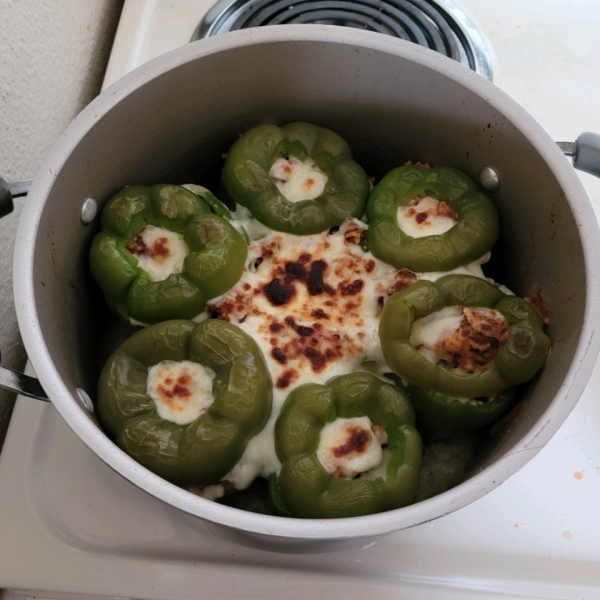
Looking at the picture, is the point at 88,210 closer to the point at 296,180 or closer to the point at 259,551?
the point at 296,180

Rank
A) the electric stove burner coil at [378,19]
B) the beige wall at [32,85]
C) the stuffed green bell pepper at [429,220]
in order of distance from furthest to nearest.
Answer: the electric stove burner coil at [378,19] → the beige wall at [32,85] → the stuffed green bell pepper at [429,220]

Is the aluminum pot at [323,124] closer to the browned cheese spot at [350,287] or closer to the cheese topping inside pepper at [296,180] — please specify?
the cheese topping inside pepper at [296,180]

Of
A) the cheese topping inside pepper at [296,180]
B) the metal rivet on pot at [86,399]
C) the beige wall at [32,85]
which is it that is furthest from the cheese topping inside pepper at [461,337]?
the beige wall at [32,85]

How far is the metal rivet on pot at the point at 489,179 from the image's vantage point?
934 mm

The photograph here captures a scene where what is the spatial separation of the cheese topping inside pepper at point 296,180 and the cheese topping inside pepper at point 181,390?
1.03ft

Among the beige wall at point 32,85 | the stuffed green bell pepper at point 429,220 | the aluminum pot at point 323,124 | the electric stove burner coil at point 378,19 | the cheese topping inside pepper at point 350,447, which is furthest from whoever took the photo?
the electric stove burner coil at point 378,19

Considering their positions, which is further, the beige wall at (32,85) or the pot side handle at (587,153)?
the beige wall at (32,85)

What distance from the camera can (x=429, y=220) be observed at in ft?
3.03

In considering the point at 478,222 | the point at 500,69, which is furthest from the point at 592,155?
the point at 500,69

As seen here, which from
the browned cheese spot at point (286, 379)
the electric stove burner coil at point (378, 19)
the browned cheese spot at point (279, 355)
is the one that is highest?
the electric stove burner coil at point (378, 19)

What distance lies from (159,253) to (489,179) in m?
0.51

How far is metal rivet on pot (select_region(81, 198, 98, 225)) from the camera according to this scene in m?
0.89

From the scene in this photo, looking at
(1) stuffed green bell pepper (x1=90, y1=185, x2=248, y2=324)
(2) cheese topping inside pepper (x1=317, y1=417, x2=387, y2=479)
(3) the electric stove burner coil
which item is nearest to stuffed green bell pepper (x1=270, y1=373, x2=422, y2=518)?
(2) cheese topping inside pepper (x1=317, y1=417, x2=387, y2=479)

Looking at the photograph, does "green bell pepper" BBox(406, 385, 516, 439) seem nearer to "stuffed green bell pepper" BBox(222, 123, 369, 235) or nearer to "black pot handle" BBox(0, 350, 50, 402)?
"stuffed green bell pepper" BBox(222, 123, 369, 235)
